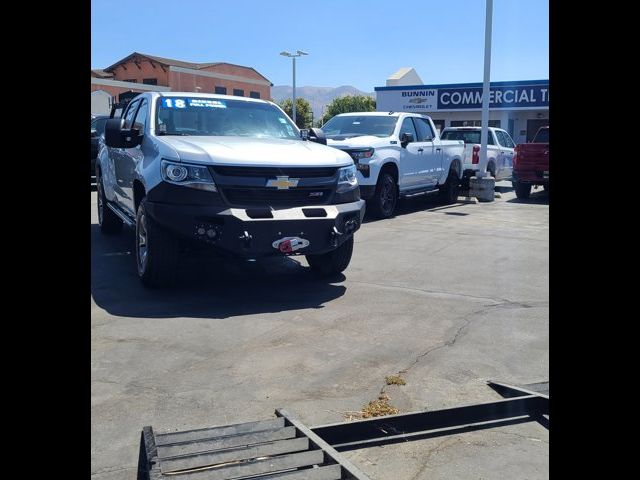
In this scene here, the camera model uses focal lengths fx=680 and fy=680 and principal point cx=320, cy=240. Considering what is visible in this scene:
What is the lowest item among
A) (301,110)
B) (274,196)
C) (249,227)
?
(249,227)

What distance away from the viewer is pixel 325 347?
494 centimetres

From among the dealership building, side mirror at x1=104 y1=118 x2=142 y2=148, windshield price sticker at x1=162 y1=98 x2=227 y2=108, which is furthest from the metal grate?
the dealership building

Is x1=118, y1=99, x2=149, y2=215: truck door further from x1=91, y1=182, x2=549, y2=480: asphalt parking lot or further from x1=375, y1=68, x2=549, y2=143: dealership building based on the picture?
x1=375, y1=68, x2=549, y2=143: dealership building

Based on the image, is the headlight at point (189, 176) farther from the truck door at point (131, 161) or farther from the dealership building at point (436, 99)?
the dealership building at point (436, 99)

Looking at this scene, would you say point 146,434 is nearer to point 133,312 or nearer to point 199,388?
point 199,388

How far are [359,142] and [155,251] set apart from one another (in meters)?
6.21

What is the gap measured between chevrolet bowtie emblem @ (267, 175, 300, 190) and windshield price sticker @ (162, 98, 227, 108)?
166cm

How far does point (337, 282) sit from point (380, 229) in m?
3.83

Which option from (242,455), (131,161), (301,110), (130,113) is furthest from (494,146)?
(301,110)

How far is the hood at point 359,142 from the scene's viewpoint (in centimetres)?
1145

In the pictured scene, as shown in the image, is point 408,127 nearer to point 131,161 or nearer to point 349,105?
point 131,161

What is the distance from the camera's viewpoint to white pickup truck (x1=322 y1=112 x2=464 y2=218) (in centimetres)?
1148
